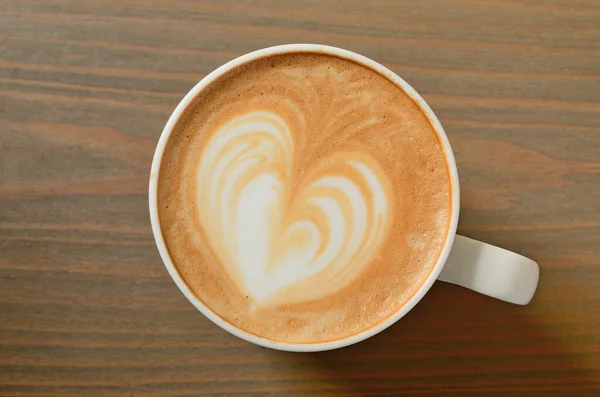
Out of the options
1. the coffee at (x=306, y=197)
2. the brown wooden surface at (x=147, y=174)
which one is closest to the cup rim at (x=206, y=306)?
the coffee at (x=306, y=197)

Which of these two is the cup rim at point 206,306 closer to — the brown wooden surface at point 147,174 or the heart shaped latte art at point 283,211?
the heart shaped latte art at point 283,211

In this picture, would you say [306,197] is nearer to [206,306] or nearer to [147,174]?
[206,306]

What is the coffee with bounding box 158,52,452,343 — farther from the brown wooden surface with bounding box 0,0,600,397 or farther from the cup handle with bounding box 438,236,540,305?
the brown wooden surface with bounding box 0,0,600,397

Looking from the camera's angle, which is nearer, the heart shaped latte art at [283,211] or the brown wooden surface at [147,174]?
the heart shaped latte art at [283,211]

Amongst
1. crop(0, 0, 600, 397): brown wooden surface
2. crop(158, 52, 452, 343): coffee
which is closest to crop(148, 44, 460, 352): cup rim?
crop(158, 52, 452, 343): coffee

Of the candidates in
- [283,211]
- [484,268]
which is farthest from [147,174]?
[484,268]

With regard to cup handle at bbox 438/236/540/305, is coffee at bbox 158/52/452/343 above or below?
above
